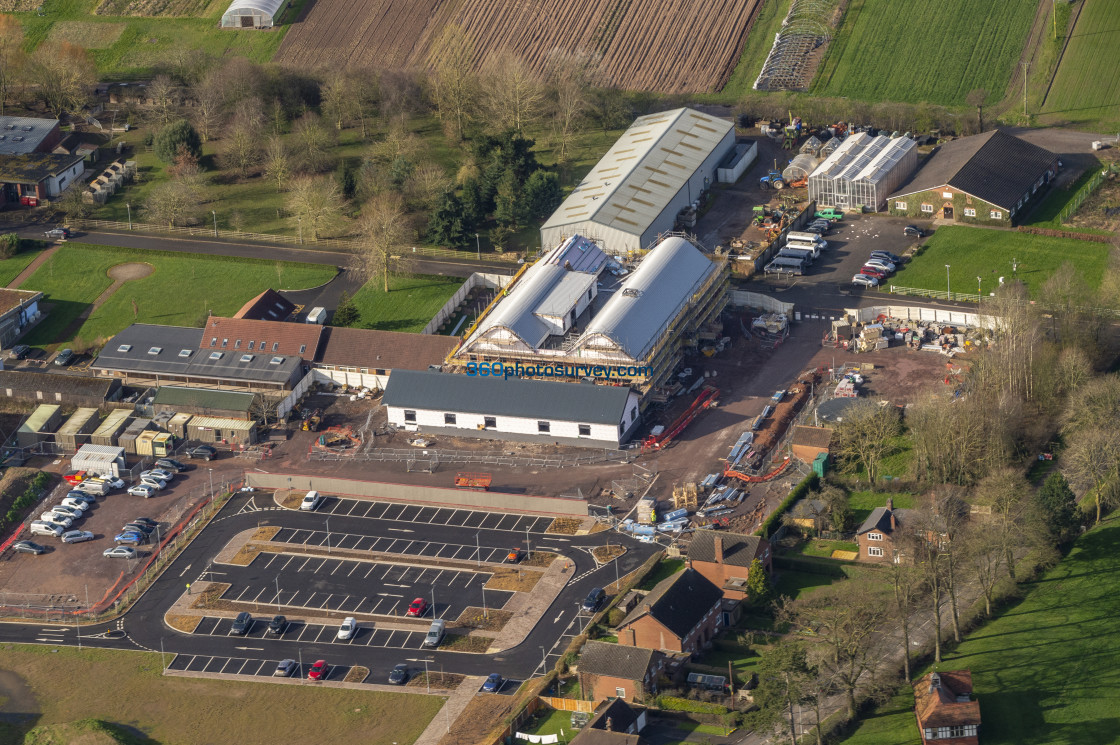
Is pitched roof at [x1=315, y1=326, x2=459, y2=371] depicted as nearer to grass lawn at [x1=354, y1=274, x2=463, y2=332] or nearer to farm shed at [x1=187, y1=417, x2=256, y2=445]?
grass lawn at [x1=354, y1=274, x2=463, y2=332]

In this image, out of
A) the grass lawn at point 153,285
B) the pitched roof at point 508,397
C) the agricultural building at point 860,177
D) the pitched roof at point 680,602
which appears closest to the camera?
the pitched roof at point 680,602

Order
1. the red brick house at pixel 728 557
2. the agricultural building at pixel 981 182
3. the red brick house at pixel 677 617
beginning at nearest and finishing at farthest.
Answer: the red brick house at pixel 677 617 < the red brick house at pixel 728 557 < the agricultural building at pixel 981 182

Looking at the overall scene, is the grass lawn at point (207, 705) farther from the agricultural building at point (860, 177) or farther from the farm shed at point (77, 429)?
the agricultural building at point (860, 177)

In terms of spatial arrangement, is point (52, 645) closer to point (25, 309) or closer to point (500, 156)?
point (25, 309)

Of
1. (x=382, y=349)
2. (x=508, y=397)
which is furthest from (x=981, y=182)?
(x=382, y=349)

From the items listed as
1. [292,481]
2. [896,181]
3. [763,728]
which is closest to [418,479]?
[292,481]

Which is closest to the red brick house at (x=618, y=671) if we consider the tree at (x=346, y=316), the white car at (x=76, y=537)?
the white car at (x=76, y=537)
